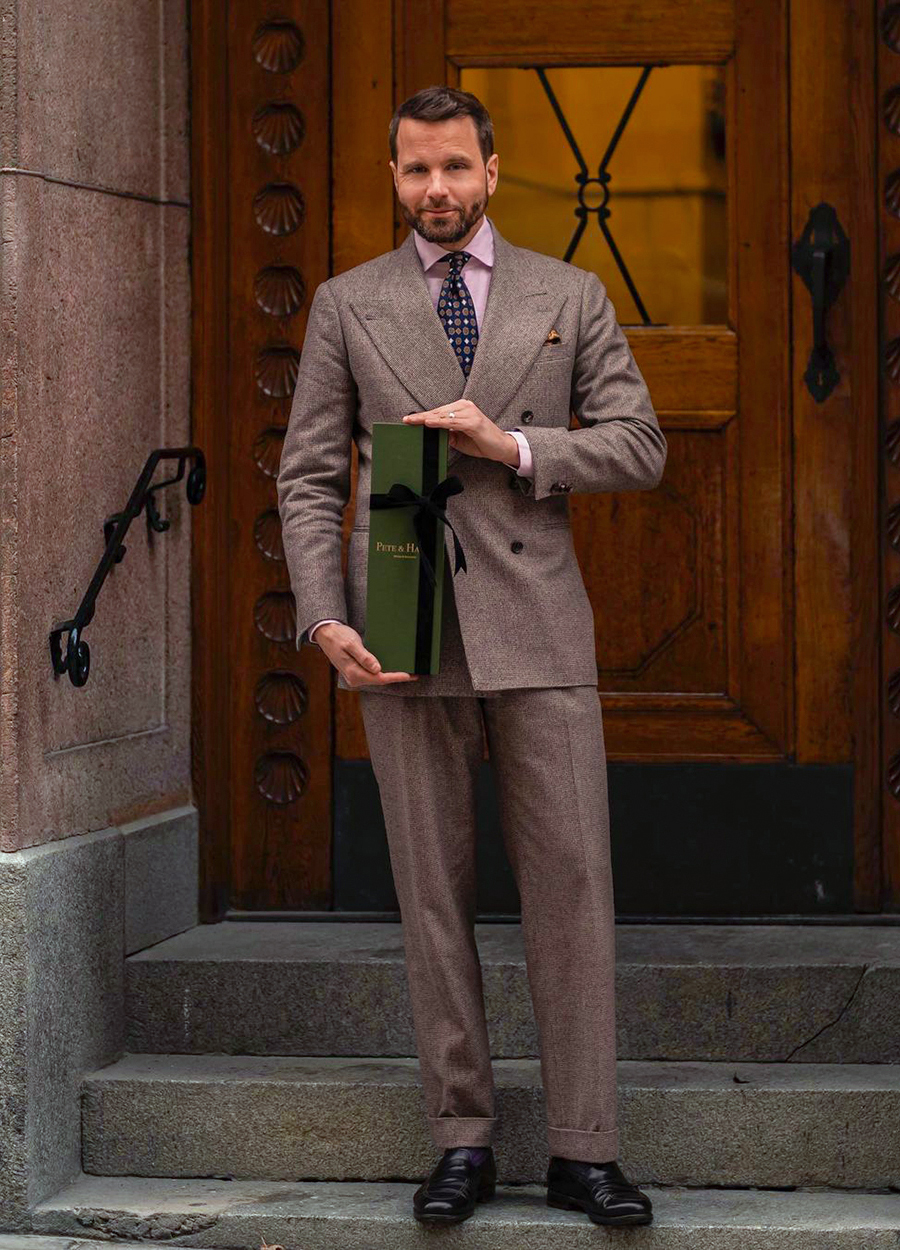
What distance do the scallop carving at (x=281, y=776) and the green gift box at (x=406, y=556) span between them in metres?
1.50

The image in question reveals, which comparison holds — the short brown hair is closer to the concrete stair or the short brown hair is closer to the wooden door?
the wooden door

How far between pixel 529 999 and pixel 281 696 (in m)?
1.10

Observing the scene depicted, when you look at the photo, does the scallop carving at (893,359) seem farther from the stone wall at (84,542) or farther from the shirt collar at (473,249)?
the stone wall at (84,542)

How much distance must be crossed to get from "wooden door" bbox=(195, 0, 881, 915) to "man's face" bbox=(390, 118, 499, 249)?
1325mm

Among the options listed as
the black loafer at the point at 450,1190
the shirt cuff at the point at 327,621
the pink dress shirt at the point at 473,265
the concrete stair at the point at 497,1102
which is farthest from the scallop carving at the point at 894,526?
the black loafer at the point at 450,1190

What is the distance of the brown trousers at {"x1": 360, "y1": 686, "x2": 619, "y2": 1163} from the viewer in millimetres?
3512

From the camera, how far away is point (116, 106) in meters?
4.41

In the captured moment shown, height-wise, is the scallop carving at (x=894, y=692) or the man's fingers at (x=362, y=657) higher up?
the man's fingers at (x=362, y=657)

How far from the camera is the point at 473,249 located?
3.58 metres

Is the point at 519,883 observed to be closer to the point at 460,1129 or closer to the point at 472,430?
the point at 460,1129

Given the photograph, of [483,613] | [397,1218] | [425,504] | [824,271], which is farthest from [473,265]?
[397,1218]

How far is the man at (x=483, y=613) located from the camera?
3.48 m

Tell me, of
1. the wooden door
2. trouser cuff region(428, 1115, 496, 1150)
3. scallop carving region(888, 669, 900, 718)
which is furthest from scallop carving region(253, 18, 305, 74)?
trouser cuff region(428, 1115, 496, 1150)

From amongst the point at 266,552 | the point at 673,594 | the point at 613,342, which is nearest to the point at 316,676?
the point at 266,552
